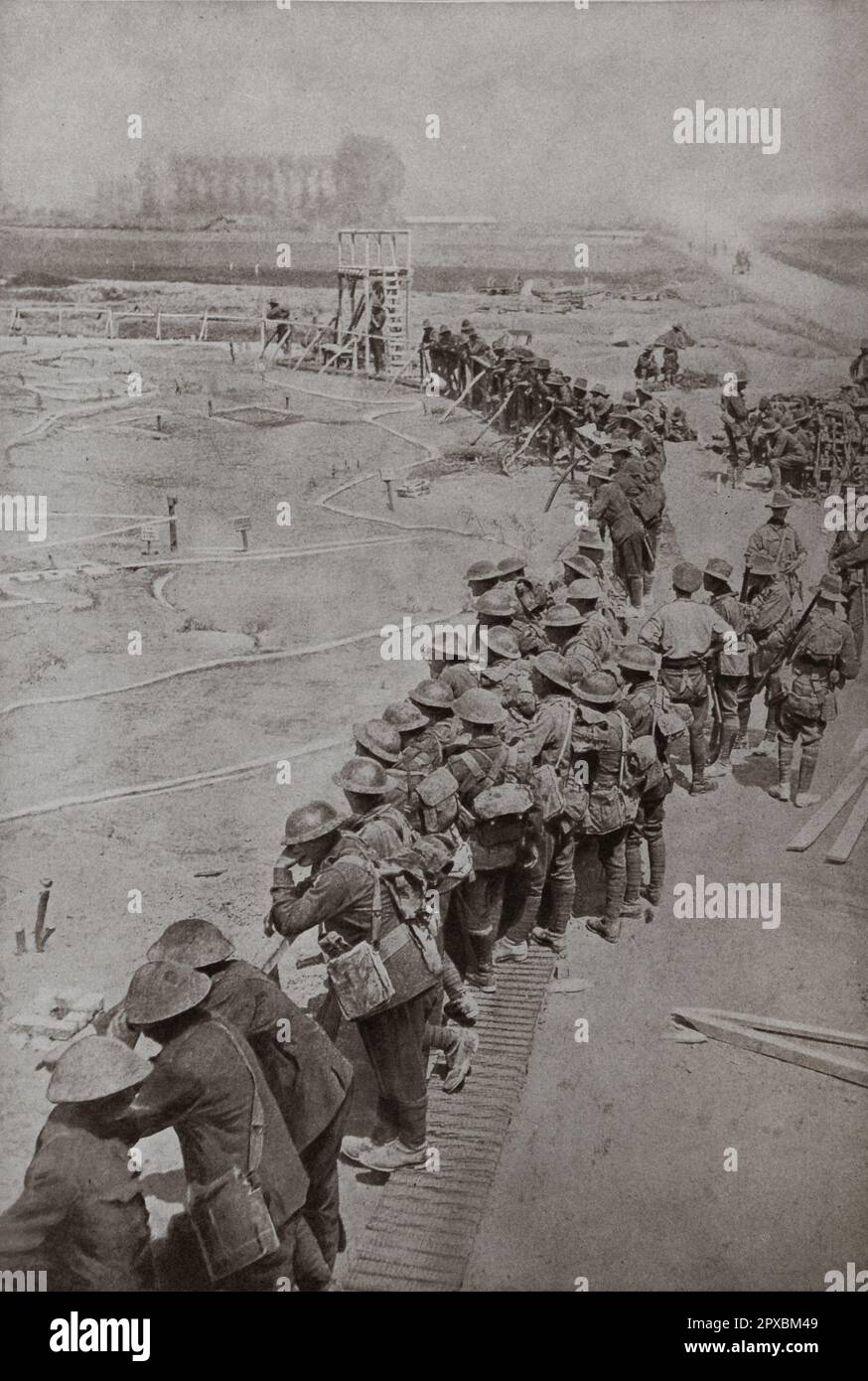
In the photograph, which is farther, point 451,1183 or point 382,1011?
point 451,1183

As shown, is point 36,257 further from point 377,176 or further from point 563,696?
point 563,696

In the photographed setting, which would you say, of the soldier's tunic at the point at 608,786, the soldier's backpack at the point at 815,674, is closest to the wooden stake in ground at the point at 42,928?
the soldier's tunic at the point at 608,786

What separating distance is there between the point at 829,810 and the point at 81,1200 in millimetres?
6004

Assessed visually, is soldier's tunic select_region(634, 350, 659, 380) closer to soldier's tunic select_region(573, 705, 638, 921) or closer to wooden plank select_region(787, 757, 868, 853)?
soldier's tunic select_region(573, 705, 638, 921)

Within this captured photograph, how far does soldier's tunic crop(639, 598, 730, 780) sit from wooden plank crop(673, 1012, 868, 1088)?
8.02 ft

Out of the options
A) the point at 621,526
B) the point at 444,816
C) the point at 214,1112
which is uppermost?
the point at 621,526

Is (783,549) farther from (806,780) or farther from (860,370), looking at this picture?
(806,780)

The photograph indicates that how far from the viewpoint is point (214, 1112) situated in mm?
6082

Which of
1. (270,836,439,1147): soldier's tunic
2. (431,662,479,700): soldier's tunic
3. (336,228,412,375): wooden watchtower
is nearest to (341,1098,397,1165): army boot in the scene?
(270,836,439,1147): soldier's tunic

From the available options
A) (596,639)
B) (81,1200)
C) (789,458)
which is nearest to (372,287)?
(596,639)

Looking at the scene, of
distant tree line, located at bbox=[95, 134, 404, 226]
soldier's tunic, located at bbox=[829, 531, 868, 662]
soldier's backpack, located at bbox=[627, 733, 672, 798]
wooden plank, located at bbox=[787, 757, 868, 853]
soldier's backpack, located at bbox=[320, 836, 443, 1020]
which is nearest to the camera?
soldier's backpack, located at bbox=[320, 836, 443, 1020]

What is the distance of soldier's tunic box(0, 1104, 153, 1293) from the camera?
5922 millimetres

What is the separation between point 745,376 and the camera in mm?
10555

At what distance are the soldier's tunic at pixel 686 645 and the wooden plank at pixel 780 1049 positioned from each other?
8.02 feet
